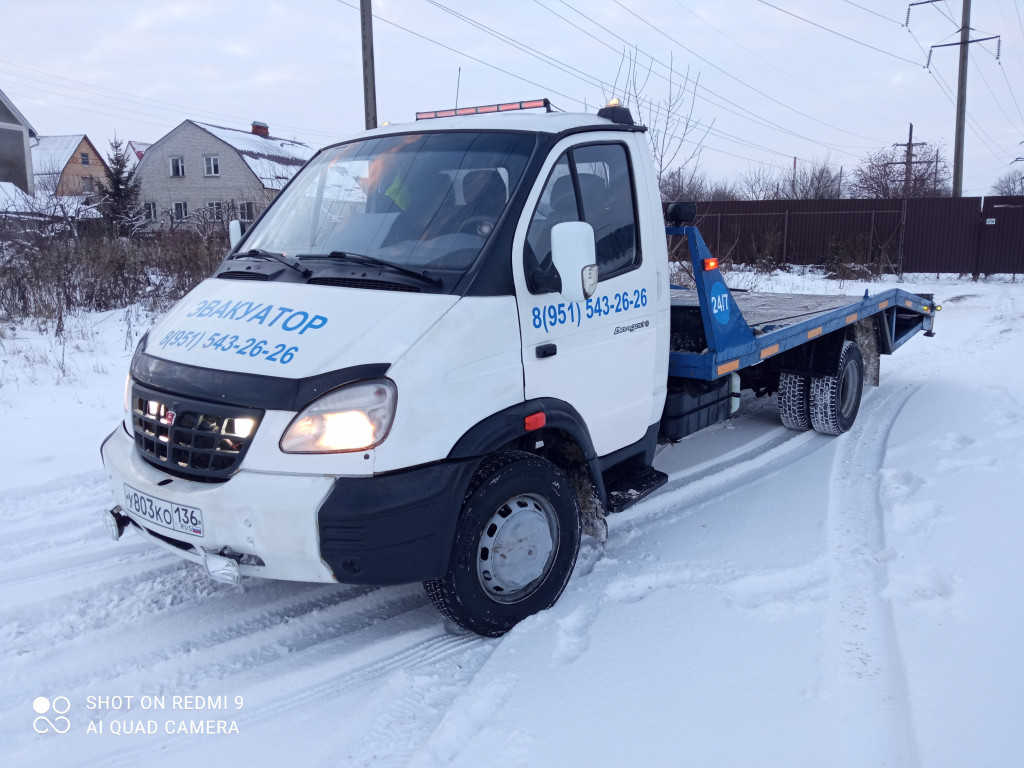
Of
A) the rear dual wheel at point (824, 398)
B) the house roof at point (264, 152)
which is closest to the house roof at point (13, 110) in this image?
the house roof at point (264, 152)

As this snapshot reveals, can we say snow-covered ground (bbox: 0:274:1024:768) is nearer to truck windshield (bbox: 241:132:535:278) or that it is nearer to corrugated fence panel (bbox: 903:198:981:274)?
truck windshield (bbox: 241:132:535:278)

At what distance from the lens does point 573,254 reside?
3344mm

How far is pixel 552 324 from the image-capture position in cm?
361

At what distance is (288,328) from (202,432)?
1.74ft

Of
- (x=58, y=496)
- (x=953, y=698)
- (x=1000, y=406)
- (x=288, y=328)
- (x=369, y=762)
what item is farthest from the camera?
(x=1000, y=406)

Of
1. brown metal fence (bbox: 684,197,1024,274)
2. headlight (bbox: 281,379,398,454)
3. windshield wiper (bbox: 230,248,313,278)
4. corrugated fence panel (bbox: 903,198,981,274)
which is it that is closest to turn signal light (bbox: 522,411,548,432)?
headlight (bbox: 281,379,398,454)

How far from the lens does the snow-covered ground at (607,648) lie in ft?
8.96

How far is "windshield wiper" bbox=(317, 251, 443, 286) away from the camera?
10.9ft

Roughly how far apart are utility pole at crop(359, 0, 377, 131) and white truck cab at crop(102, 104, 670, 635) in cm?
1052

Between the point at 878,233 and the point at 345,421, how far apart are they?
2300 centimetres

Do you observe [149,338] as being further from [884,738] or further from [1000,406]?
[1000,406]

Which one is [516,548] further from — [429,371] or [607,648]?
[429,371]

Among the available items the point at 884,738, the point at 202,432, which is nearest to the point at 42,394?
the point at 202,432

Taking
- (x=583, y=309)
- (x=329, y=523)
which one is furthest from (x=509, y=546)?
(x=583, y=309)
